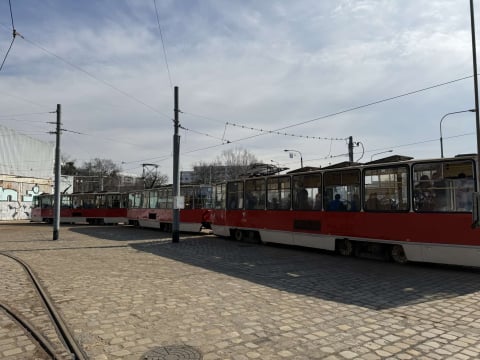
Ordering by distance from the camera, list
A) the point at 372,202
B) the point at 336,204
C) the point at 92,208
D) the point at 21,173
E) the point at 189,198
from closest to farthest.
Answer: the point at 372,202 → the point at 336,204 → the point at 189,198 → the point at 92,208 → the point at 21,173

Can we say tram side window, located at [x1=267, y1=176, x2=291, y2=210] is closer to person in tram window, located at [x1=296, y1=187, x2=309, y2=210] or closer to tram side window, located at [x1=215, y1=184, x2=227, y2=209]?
person in tram window, located at [x1=296, y1=187, x2=309, y2=210]

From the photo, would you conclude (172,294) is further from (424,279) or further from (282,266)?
(424,279)

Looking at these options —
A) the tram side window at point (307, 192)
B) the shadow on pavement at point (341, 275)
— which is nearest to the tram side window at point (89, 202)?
the shadow on pavement at point (341, 275)

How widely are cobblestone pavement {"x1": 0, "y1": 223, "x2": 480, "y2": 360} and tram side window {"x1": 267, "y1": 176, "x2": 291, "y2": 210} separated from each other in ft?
12.6

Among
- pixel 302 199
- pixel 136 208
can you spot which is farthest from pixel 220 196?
pixel 136 208

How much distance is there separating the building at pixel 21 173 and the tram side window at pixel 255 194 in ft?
129

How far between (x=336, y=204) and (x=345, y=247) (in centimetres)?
138

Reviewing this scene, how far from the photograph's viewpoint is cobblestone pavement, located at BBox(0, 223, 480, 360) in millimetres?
4707

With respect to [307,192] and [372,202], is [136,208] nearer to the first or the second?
[307,192]

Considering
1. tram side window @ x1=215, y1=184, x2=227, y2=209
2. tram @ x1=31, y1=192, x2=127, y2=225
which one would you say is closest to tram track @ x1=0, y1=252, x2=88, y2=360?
tram side window @ x1=215, y1=184, x2=227, y2=209

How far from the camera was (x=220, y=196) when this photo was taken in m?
19.4

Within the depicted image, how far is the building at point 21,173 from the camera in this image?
47.2m

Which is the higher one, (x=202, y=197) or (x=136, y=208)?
(x=202, y=197)

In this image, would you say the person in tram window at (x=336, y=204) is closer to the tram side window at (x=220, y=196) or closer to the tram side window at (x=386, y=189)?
the tram side window at (x=386, y=189)
